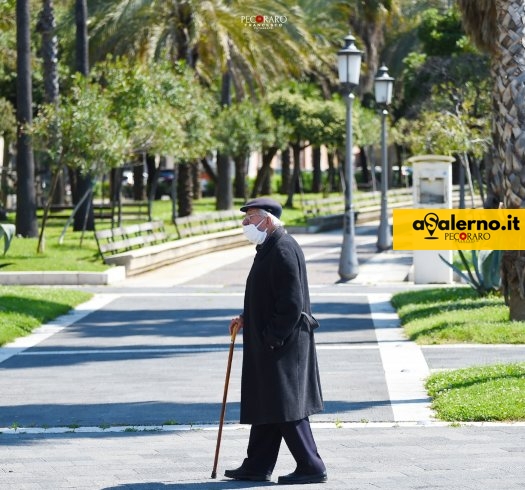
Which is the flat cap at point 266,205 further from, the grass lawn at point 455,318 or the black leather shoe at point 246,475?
the grass lawn at point 455,318

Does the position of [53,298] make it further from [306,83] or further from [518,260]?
[306,83]

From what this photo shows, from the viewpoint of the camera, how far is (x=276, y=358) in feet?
27.3

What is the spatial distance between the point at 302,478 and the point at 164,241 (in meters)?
25.1

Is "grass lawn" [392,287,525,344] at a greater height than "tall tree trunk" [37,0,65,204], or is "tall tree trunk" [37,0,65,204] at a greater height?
"tall tree trunk" [37,0,65,204]

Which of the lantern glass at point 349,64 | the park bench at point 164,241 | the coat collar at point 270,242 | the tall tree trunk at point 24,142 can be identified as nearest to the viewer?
the coat collar at point 270,242

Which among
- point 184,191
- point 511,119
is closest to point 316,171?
point 184,191

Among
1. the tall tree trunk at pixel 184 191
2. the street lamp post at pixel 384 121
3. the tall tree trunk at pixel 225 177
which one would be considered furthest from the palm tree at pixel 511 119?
the tall tree trunk at pixel 225 177

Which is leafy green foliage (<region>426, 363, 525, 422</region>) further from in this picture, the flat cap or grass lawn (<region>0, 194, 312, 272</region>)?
grass lawn (<region>0, 194, 312, 272</region>)

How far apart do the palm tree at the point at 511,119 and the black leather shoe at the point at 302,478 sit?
8194 mm

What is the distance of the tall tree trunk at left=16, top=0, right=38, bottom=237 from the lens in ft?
104

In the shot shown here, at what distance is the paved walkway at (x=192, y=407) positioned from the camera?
346 inches

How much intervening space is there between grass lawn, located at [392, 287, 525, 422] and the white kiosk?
272 cm

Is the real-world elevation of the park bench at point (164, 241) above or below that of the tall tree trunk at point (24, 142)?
below

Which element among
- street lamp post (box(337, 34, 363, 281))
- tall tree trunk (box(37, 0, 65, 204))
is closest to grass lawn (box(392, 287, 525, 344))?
street lamp post (box(337, 34, 363, 281))
